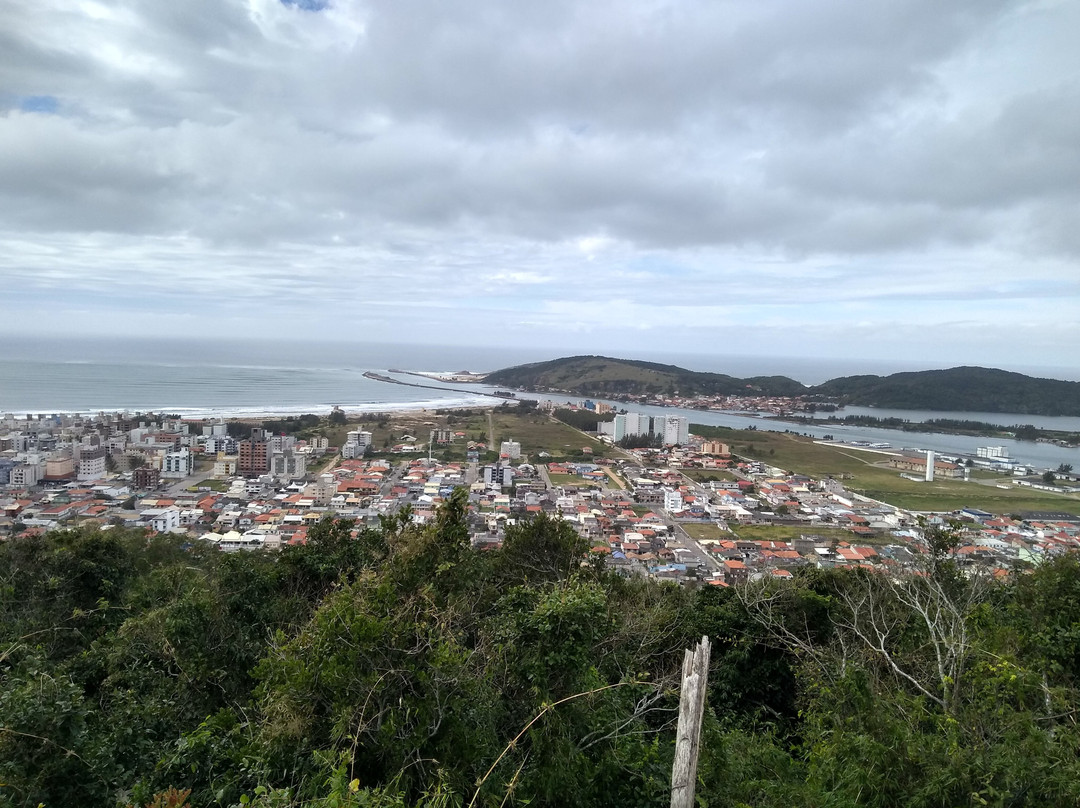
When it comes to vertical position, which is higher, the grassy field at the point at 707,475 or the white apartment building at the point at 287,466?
the white apartment building at the point at 287,466

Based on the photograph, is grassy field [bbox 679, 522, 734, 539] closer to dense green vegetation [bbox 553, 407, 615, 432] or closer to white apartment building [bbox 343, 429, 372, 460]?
white apartment building [bbox 343, 429, 372, 460]

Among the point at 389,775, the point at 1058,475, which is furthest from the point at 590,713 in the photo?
the point at 1058,475

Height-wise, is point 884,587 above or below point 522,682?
below

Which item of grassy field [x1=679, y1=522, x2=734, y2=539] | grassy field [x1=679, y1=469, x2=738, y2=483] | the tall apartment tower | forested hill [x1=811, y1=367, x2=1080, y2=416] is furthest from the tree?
forested hill [x1=811, y1=367, x2=1080, y2=416]

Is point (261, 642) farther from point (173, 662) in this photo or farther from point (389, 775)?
point (389, 775)

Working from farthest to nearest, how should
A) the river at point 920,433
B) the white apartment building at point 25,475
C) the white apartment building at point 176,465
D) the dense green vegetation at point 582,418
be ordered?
the dense green vegetation at point 582,418
the river at point 920,433
the white apartment building at point 176,465
the white apartment building at point 25,475

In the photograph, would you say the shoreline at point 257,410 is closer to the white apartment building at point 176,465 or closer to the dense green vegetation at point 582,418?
the dense green vegetation at point 582,418

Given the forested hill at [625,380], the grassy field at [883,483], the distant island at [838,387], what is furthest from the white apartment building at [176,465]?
the forested hill at [625,380]
